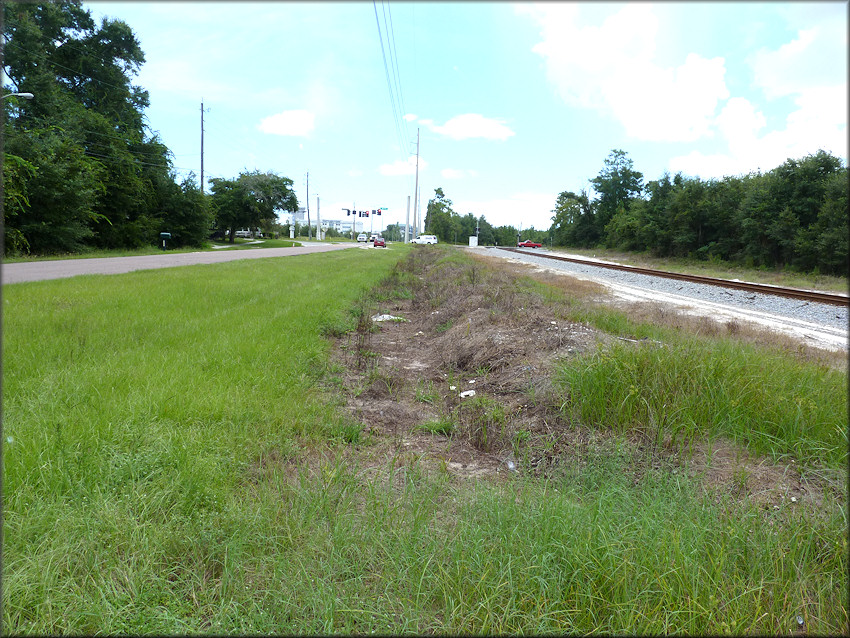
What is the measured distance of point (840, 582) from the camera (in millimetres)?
2375

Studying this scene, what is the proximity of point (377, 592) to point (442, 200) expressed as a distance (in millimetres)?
124336

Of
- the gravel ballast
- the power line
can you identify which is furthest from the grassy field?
the power line

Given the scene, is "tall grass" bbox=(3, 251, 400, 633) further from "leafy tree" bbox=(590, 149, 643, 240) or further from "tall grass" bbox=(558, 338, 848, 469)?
"leafy tree" bbox=(590, 149, 643, 240)

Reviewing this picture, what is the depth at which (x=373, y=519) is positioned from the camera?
300cm

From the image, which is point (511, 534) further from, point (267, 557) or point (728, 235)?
point (728, 235)

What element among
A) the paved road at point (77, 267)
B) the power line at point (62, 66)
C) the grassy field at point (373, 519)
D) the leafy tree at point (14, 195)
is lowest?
the grassy field at point (373, 519)

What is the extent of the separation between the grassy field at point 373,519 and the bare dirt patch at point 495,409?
202mm

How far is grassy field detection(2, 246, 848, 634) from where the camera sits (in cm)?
232

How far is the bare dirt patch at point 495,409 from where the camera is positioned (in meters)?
3.82

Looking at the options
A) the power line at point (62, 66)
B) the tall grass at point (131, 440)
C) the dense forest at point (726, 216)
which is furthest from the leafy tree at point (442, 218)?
the tall grass at point (131, 440)

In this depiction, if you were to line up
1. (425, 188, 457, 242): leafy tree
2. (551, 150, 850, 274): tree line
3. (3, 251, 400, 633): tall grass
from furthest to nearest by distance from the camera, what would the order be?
(425, 188, 457, 242): leafy tree, (551, 150, 850, 274): tree line, (3, 251, 400, 633): tall grass

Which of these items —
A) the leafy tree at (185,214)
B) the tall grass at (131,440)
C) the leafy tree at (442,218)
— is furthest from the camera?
the leafy tree at (442,218)

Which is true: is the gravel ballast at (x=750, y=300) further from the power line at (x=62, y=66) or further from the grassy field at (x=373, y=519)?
the power line at (x=62, y=66)

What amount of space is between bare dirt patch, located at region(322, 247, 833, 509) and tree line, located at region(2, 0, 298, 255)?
15.3 metres
